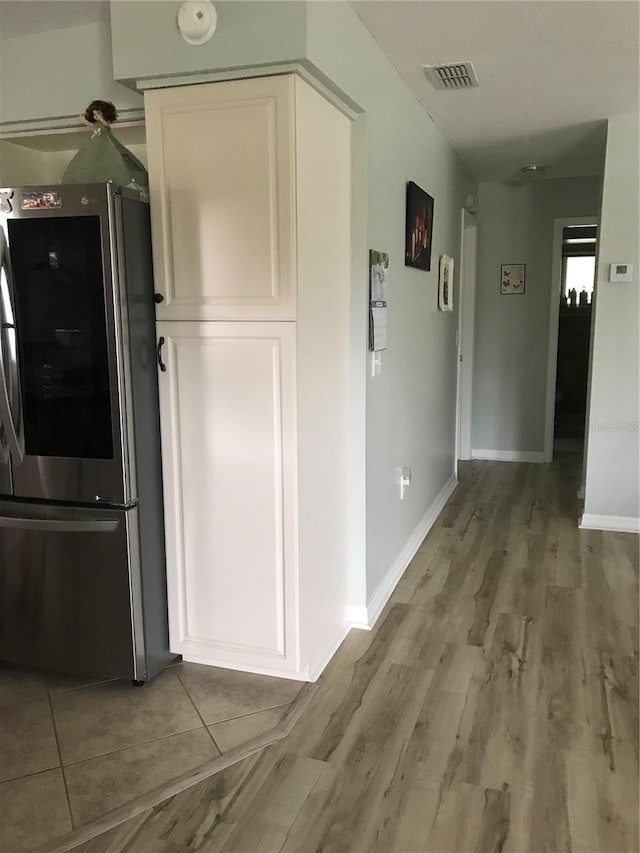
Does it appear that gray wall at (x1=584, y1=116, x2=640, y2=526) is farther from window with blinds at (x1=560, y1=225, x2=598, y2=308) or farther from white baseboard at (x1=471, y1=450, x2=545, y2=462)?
window with blinds at (x1=560, y1=225, x2=598, y2=308)

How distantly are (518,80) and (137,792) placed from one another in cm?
318

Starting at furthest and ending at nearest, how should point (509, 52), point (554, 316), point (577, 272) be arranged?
1. point (577, 272)
2. point (554, 316)
3. point (509, 52)

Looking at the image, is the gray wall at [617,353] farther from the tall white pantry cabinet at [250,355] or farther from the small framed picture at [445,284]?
the tall white pantry cabinet at [250,355]

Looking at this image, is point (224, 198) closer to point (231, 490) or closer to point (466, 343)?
point (231, 490)

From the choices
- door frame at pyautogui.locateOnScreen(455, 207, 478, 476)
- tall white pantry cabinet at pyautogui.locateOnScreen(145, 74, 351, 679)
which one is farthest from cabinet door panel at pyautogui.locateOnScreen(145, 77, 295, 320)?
door frame at pyautogui.locateOnScreen(455, 207, 478, 476)

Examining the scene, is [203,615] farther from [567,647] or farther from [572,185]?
[572,185]

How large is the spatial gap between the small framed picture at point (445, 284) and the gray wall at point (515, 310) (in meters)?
1.46

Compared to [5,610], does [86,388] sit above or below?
above

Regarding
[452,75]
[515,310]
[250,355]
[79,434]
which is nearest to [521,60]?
[452,75]

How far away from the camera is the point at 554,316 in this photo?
19.0 ft

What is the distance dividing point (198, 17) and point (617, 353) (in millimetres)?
2995

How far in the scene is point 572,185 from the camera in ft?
18.2

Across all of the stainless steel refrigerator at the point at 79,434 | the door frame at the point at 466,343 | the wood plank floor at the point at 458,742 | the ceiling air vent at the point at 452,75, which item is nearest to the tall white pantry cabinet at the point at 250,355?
the stainless steel refrigerator at the point at 79,434

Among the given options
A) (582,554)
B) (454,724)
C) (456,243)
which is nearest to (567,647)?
(454,724)
